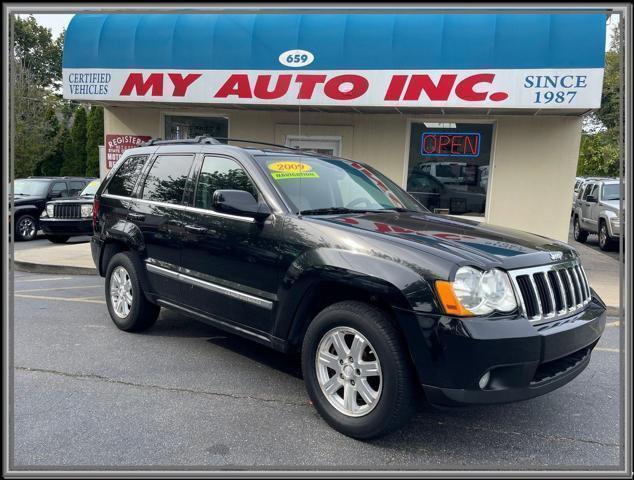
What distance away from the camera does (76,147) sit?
78.4ft

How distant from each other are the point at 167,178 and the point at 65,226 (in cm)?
871

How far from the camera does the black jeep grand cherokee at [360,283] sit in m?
2.86

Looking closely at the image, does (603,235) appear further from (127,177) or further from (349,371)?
(349,371)

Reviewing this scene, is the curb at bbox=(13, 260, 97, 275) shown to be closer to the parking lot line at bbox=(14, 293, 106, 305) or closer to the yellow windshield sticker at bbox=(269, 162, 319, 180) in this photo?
the parking lot line at bbox=(14, 293, 106, 305)

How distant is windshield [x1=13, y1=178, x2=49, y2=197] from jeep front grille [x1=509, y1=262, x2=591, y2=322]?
1438 centimetres

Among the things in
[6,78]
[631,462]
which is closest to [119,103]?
[6,78]

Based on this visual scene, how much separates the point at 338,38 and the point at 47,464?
7.97 meters

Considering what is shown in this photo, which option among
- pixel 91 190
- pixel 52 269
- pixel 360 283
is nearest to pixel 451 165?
pixel 360 283

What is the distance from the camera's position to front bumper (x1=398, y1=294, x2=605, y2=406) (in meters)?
2.79

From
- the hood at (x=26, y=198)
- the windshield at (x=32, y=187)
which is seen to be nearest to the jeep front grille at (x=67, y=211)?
the hood at (x=26, y=198)

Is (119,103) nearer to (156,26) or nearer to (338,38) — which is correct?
(156,26)

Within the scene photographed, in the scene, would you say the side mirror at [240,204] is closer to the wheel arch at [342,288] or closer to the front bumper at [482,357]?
the wheel arch at [342,288]

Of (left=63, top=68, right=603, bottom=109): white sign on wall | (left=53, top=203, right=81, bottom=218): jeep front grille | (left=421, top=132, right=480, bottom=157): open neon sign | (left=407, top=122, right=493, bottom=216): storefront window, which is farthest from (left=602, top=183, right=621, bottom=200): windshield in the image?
(left=53, top=203, right=81, bottom=218): jeep front grille

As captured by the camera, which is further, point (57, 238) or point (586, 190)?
point (586, 190)
